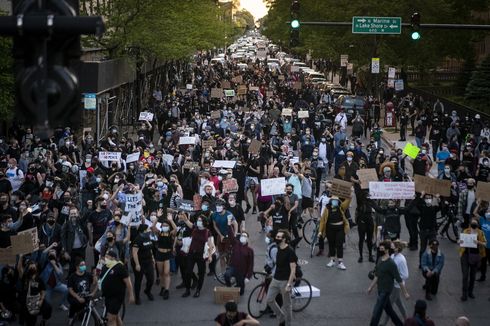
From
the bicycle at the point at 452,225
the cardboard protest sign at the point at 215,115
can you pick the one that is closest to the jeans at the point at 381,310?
the bicycle at the point at 452,225

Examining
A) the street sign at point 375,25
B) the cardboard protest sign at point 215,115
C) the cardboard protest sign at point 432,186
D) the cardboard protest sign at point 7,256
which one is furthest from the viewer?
the cardboard protest sign at point 215,115

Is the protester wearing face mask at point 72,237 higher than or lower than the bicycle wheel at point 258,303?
higher

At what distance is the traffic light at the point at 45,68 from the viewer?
3506 mm

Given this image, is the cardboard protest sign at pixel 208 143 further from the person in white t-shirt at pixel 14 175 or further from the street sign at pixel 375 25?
the person in white t-shirt at pixel 14 175

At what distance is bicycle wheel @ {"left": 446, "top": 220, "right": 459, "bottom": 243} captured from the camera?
705 inches

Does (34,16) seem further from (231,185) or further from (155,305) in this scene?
(231,185)

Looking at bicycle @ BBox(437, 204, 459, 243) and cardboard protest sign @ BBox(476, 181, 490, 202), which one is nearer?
cardboard protest sign @ BBox(476, 181, 490, 202)

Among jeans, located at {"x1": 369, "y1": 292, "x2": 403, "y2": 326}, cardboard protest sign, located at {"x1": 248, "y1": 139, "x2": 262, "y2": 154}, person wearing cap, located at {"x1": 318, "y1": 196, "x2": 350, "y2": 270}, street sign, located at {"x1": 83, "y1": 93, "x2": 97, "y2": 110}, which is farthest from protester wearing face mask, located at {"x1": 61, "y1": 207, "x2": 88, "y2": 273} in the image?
street sign, located at {"x1": 83, "y1": 93, "x2": 97, "y2": 110}

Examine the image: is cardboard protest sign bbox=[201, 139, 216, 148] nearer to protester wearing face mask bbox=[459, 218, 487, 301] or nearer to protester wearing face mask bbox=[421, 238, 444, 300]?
protester wearing face mask bbox=[421, 238, 444, 300]

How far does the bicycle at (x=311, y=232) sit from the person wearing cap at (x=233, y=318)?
25.2 feet

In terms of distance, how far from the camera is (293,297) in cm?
→ 1312

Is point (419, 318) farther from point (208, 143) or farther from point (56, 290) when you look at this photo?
point (208, 143)

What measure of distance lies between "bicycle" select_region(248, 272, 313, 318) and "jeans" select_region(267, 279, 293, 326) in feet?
3.12

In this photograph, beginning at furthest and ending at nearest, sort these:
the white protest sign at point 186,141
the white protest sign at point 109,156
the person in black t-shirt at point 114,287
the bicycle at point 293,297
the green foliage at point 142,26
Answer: the green foliage at point 142,26 → the white protest sign at point 186,141 → the white protest sign at point 109,156 → the bicycle at point 293,297 → the person in black t-shirt at point 114,287
